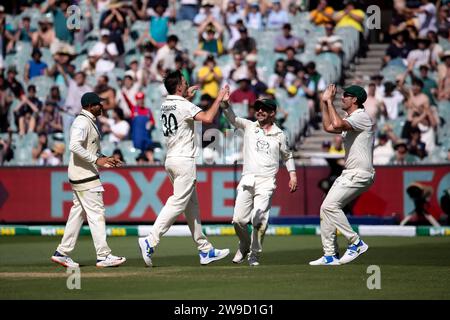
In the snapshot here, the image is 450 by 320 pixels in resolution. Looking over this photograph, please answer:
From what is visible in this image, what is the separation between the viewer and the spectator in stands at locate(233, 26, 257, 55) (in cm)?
2805

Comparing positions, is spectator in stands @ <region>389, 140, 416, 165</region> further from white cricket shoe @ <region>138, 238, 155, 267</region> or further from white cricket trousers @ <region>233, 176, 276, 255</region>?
white cricket shoe @ <region>138, 238, 155, 267</region>

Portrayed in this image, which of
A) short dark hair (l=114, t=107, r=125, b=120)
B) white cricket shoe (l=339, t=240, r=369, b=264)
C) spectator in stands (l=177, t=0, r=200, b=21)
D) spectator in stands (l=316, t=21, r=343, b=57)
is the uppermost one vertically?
spectator in stands (l=177, t=0, r=200, b=21)

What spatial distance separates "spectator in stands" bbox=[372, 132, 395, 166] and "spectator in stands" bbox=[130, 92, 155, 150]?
4904 mm

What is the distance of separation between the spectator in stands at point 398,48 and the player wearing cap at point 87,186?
12.8 m

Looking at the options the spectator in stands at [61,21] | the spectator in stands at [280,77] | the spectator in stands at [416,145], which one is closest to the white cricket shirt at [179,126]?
the spectator in stands at [416,145]

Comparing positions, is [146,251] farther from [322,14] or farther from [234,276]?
[322,14]

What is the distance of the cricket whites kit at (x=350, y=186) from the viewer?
50.0 feet

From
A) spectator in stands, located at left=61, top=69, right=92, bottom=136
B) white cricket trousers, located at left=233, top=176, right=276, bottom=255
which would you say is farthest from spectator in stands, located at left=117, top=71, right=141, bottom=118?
white cricket trousers, located at left=233, top=176, right=276, bottom=255

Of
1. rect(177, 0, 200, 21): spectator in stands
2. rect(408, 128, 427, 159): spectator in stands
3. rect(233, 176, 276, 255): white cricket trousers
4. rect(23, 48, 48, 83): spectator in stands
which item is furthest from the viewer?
rect(177, 0, 200, 21): spectator in stands

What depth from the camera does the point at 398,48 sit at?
27.1 metres

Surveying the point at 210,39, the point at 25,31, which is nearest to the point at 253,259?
the point at 210,39

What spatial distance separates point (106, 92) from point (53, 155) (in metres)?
2.18

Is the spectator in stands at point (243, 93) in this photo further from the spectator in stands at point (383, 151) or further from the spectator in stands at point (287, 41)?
the spectator in stands at point (383, 151)

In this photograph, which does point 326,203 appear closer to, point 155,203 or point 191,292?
point 191,292
